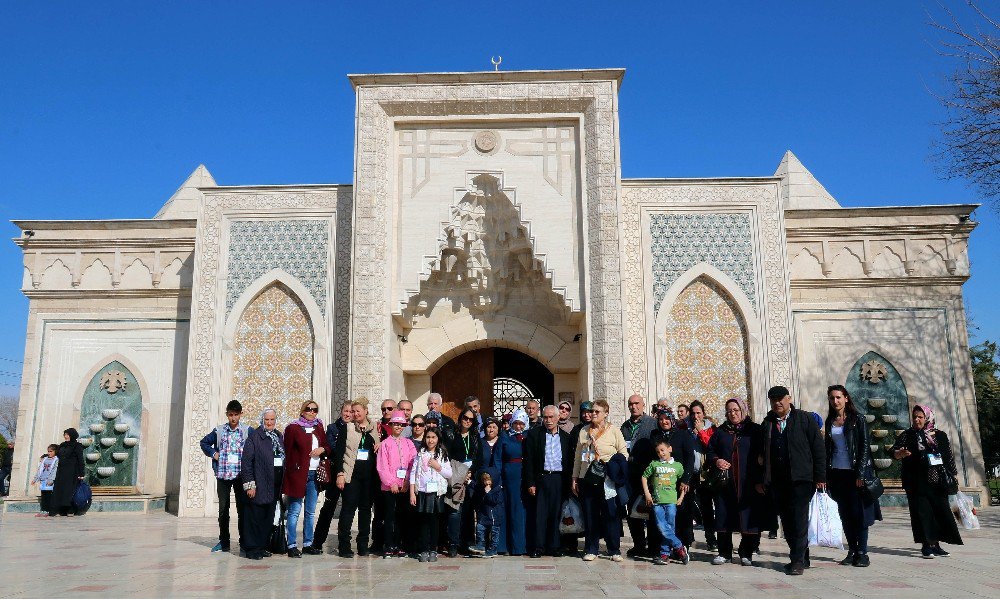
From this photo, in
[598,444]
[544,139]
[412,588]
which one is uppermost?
[544,139]

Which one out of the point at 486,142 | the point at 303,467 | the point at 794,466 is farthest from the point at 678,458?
the point at 486,142

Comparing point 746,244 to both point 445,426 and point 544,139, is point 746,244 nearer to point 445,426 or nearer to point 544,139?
point 544,139

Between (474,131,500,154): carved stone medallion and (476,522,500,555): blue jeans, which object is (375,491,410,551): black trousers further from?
(474,131,500,154): carved stone medallion

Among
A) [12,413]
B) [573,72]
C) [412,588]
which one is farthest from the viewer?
[12,413]

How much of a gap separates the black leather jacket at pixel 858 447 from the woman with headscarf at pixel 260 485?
4421 millimetres

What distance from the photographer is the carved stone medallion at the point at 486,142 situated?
34.7ft

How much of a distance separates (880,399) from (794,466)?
668cm

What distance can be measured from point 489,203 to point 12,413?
2211 inches

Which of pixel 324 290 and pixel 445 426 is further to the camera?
pixel 324 290

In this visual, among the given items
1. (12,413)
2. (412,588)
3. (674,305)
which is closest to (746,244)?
(674,305)

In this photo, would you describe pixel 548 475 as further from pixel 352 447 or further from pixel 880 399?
pixel 880 399

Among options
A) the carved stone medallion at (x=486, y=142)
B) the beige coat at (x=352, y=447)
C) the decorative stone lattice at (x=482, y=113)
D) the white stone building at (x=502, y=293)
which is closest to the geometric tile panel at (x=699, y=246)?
the white stone building at (x=502, y=293)

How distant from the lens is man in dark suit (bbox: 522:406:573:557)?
609 centimetres

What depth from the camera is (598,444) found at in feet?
19.6
